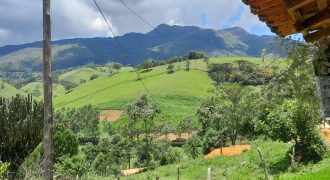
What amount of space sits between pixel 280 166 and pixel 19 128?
21923mm

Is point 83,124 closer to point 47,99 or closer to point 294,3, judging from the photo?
point 47,99

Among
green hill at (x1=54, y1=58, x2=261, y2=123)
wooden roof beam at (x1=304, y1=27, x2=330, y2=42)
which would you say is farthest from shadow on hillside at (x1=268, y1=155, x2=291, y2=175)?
green hill at (x1=54, y1=58, x2=261, y2=123)

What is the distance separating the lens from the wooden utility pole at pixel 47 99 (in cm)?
1091

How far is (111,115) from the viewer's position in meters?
146

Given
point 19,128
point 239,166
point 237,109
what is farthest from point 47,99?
point 237,109

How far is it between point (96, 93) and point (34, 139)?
168288 millimetres

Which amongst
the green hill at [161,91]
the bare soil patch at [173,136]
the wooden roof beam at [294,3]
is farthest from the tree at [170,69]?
the wooden roof beam at [294,3]

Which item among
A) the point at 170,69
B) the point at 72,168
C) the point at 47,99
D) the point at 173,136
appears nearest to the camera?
the point at 47,99

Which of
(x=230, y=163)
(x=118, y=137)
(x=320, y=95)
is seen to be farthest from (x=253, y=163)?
(x=118, y=137)

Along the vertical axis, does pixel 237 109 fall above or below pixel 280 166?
above

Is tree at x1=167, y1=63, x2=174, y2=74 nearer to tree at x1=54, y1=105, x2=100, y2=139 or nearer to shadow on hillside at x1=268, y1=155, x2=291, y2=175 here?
tree at x1=54, y1=105, x2=100, y2=139

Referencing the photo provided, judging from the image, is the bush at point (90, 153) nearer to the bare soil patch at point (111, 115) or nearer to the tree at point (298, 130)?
the tree at point (298, 130)

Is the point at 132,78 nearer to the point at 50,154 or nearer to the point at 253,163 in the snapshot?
the point at 253,163

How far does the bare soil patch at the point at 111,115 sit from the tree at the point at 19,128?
121013 mm
